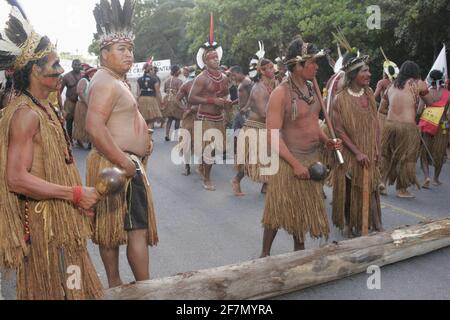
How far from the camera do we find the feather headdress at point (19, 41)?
2.53 m

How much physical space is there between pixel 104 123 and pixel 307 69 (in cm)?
177

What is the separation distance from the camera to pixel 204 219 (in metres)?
5.92

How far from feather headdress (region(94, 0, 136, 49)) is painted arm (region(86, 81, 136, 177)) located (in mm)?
344

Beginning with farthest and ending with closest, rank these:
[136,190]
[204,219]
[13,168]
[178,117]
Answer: [178,117], [204,219], [136,190], [13,168]

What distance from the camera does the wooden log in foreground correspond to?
3152 millimetres

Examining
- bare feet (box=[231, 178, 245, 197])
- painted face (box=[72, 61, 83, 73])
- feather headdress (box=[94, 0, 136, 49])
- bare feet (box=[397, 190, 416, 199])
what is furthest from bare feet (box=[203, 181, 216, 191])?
painted face (box=[72, 61, 83, 73])

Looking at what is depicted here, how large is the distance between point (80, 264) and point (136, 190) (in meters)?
0.76

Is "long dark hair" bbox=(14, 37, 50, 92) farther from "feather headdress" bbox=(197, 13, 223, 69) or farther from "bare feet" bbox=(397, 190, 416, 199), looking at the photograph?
"bare feet" bbox=(397, 190, 416, 199)

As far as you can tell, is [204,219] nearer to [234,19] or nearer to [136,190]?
[136,190]

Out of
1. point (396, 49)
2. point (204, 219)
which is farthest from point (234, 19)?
point (204, 219)

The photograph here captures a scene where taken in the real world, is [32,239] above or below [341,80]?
below

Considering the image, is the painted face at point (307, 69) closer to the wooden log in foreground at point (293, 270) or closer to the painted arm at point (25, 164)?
the wooden log in foreground at point (293, 270)
